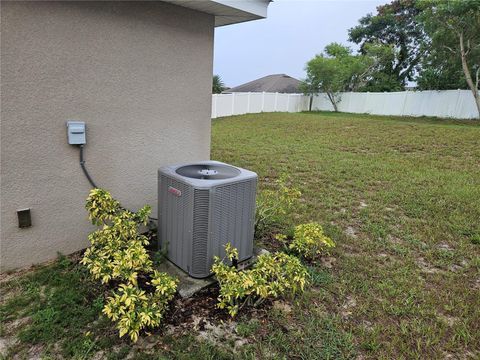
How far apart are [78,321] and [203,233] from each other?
34.3 inches

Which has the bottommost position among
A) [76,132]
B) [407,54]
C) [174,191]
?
[174,191]

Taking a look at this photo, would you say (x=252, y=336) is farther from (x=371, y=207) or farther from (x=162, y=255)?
(x=371, y=207)

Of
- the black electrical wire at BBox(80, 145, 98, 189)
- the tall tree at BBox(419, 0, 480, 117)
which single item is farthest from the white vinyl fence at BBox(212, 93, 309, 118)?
the black electrical wire at BBox(80, 145, 98, 189)

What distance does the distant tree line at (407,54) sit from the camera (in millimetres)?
12672

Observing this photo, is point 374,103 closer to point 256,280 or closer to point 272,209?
point 272,209

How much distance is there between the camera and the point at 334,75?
18469 mm

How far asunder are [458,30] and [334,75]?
266 inches

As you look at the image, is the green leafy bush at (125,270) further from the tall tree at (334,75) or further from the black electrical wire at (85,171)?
the tall tree at (334,75)

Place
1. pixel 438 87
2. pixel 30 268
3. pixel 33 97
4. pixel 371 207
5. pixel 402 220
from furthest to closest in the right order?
pixel 438 87 → pixel 371 207 → pixel 402 220 → pixel 30 268 → pixel 33 97

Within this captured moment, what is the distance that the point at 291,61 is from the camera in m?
24.7

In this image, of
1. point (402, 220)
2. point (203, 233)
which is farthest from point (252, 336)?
point (402, 220)

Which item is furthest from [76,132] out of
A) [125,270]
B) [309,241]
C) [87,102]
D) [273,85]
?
[273,85]

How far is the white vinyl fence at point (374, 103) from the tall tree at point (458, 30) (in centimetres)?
102

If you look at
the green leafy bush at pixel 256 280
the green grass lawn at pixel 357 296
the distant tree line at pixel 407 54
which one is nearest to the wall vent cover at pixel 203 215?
the green leafy bush at pixel 256 280
